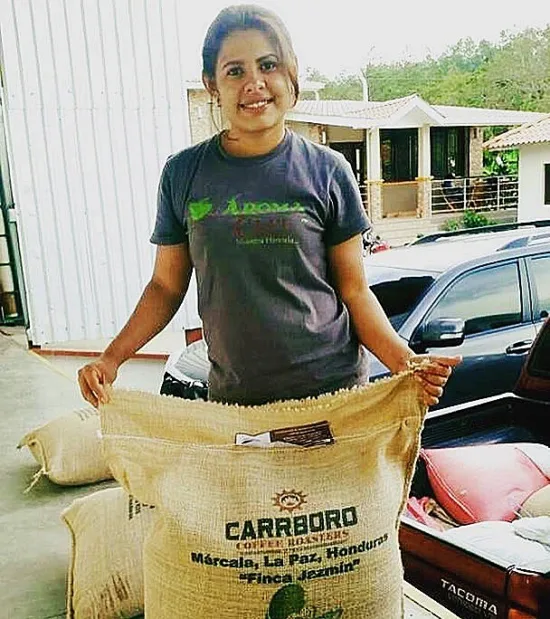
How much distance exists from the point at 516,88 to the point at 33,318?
2677 mm

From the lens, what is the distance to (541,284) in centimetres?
322

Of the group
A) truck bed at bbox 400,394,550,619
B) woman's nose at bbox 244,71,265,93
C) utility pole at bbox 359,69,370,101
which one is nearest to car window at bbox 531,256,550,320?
utility pole at bbox 359,69,370,101

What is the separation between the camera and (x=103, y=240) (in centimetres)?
412

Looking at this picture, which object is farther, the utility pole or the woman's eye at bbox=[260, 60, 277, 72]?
the utility pole

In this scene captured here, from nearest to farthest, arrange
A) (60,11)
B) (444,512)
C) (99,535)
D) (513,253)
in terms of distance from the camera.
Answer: (99,535) → (444,512) → (513,253) → (60,11)

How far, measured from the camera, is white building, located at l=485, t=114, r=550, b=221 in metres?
3.24

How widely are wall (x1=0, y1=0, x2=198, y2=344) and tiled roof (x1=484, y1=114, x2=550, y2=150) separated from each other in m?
1.66

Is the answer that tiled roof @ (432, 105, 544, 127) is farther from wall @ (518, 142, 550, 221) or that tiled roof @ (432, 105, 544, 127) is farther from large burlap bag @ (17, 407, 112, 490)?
large burlap bag @ (17, 407, 112, 490)

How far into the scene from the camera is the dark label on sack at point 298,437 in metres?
1.18

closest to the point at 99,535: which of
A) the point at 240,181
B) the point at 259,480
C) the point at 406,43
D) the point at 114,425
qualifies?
the point at 114,425

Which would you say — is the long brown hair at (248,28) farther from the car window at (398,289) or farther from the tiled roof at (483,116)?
the tiled roof at (483,116)

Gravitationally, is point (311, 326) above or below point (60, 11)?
below

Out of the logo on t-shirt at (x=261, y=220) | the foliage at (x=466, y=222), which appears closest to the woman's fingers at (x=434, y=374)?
the logo on t-shirt at (x=261, y=220)

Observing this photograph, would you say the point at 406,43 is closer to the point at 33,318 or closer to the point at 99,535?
the point at 99,535
